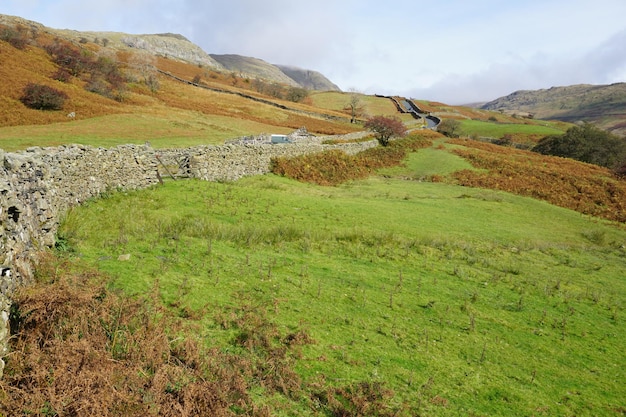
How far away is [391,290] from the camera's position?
11617 millimetres

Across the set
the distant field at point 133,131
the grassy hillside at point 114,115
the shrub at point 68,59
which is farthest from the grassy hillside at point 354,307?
the shrub at point 68,59

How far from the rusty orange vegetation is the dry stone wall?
24740mm

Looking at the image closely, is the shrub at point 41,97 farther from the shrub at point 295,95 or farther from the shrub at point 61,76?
the shrub at point 295,95

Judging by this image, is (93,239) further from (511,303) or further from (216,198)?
(511,303)

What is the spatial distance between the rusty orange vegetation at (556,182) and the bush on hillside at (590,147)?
19.3 meters

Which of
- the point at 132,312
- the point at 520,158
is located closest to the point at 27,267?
the point at 132,312

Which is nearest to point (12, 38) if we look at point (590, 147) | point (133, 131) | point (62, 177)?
point (133, 131)

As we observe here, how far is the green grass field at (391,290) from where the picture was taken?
25.1 ft

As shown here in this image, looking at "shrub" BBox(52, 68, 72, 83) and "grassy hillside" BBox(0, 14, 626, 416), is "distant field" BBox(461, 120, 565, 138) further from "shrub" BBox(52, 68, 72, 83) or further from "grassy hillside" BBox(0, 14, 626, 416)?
"shrub" BBox(52, 68, 72, 83)

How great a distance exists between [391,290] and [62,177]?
1293 cm

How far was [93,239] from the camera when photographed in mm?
11406

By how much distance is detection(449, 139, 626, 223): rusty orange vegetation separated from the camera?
3384 cm

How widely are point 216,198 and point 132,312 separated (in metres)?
12.8

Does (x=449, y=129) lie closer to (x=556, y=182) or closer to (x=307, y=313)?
(x=556, y=182)
